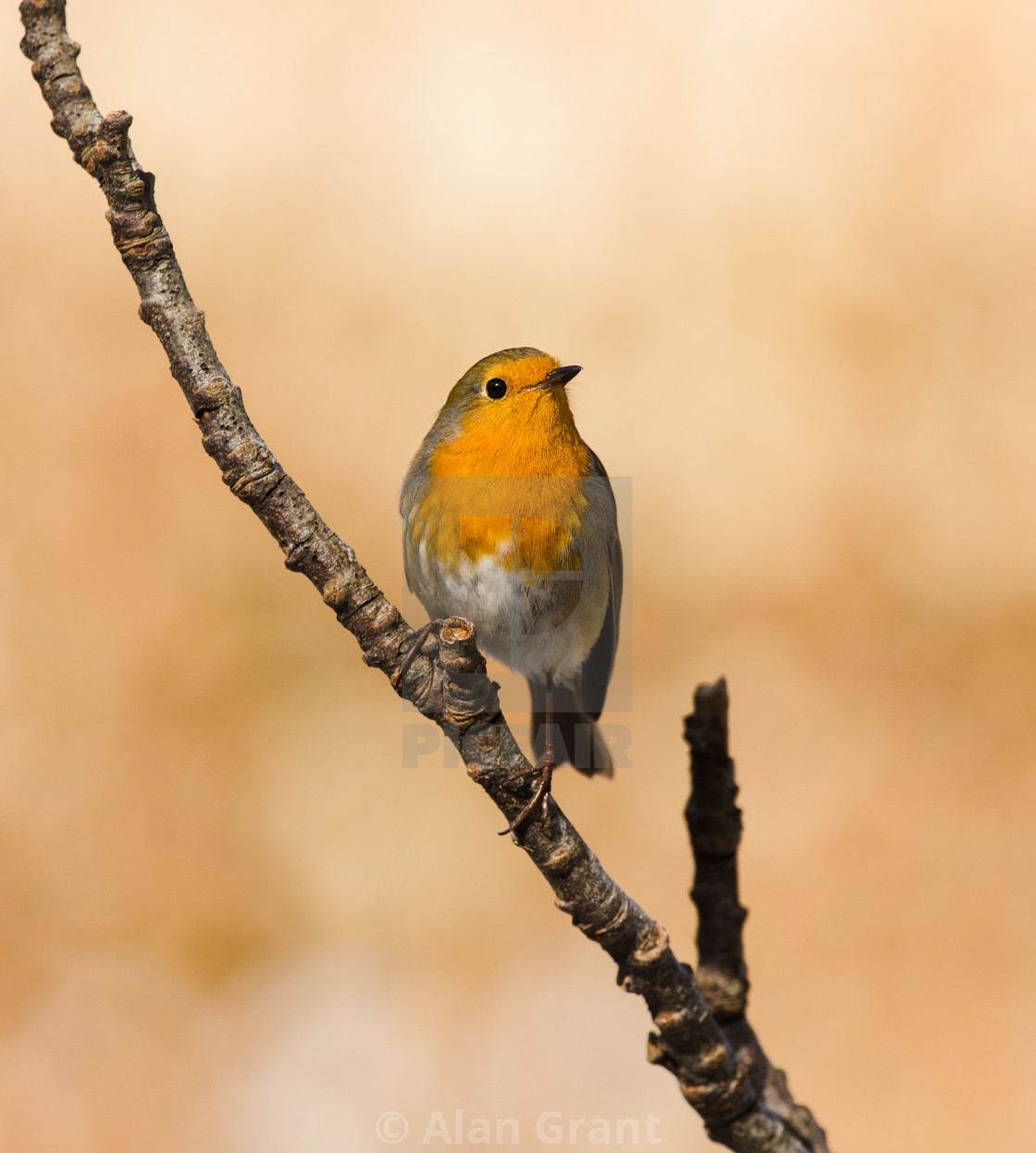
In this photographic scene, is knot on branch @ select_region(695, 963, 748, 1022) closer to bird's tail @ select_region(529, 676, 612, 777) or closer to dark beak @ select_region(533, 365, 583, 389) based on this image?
bird's tail @ select_region(529, 676, 612, 777)

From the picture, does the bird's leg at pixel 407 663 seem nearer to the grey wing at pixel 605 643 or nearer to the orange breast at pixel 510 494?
the orange breast at pixel 510 494

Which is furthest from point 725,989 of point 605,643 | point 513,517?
point 605,643

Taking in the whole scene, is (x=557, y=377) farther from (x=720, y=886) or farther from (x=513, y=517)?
(x=720, y=886)

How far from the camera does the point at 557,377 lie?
6.89 feet

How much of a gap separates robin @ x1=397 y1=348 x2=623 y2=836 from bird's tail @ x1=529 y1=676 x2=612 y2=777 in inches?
13.2

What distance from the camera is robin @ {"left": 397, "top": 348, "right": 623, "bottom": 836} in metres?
2.02

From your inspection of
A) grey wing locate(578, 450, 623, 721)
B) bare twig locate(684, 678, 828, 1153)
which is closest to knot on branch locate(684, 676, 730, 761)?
bare twig locate(684, 678, 828, 1153)

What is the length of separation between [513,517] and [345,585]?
2.65 feet

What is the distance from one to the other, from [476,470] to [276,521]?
34.6 inches

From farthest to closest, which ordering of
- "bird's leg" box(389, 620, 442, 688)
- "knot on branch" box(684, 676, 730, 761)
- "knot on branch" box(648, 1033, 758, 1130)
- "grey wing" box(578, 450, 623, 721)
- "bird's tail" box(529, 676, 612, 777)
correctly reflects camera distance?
1. "bird's tail" box(529, 676, 612, 777)
2. "grey wing" box(578, 450, 623, 721)
3. "knot on branch" box(684, 676, 730, 761)
4. "knot on branch" box(648, 1033, 758, 1130)
5. "bird's leg" box(389, 620, 442, 688)

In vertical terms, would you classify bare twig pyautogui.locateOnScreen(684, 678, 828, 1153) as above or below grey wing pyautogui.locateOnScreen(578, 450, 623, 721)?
below

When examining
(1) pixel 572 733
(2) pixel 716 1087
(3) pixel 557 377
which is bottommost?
(2) pixel 716 1087

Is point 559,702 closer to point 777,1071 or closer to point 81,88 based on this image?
point 777,1071

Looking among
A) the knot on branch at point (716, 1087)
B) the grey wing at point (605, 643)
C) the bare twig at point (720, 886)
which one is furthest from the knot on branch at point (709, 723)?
the grey wing at point (605, 643)
